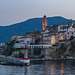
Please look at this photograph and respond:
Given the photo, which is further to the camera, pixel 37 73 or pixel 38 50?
pixel 38 50

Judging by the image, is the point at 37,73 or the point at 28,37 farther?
the point at 28,37

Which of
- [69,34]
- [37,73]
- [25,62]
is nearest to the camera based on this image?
[37,73]

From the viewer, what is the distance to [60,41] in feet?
319

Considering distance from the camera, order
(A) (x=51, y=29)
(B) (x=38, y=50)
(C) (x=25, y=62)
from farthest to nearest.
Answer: (A) (x=51, y=29) < (B) (x=38, y=50) < (C) (x=25, y=62)

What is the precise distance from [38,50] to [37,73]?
122ft

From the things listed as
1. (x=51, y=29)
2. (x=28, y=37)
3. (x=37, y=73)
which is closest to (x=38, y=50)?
(x=28, y=37)

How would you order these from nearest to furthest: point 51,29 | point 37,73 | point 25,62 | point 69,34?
point 37,73 → point 25,62 → point 69,34 → point 51,29

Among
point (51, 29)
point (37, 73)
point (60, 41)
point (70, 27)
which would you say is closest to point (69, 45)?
point (60, 41)

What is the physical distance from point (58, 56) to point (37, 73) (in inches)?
1478

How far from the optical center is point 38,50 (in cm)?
9288

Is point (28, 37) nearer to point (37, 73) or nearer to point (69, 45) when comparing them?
point (69, 45)

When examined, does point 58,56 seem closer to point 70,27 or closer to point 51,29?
point 70,27

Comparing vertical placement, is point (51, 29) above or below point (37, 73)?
above

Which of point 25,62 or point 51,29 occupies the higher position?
point 51,29
